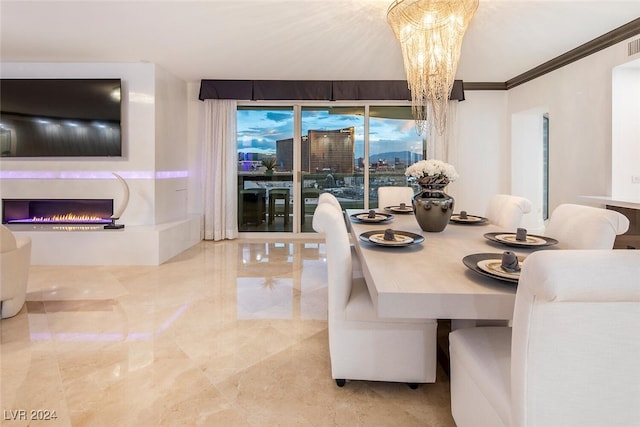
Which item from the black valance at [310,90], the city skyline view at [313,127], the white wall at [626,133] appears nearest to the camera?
the white wall at [626,133]

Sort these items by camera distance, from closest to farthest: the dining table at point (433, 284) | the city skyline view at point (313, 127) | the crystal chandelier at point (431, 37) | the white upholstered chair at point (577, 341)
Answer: the white upholstered chair at point (577, 341)
the dining table at point (433, 284)
the crystal chandelier at point (431, 37)
the city skyline view at point (313, 127)

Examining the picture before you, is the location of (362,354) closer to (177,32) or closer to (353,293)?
(353,293)

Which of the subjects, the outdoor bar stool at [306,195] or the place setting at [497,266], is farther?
the outdoor bar stool at [306,195]

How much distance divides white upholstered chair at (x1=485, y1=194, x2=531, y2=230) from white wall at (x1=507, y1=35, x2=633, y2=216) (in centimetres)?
166

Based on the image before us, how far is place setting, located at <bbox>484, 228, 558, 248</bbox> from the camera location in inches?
71.1

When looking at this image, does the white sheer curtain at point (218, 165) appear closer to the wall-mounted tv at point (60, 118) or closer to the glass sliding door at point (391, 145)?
the wall-mounted tv at point (60, 118)

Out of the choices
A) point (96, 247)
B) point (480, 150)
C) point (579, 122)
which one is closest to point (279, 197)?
point (96, 247)

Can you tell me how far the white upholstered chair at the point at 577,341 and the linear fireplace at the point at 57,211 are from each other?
4874 millimetres

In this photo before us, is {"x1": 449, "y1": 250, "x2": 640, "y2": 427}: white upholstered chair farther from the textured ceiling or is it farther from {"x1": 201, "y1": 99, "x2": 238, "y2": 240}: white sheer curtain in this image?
{"x1": 201, "y1": 99, "x2": 238, "y2": 240}: white sheer curtain

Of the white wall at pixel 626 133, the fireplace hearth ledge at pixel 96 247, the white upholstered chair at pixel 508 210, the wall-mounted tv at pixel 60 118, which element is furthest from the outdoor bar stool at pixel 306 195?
the white wall at pixel 626 133

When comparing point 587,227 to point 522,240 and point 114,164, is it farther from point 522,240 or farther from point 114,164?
point 114,164

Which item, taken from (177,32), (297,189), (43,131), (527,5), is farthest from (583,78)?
(43,131)

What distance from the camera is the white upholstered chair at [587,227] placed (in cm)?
179

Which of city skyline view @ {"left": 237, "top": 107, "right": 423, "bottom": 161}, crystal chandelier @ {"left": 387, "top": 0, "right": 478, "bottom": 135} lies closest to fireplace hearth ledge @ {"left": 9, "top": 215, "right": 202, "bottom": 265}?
city skyline view @ {"left": 237, "top": 107, "right": 423, "bottom": 161}
